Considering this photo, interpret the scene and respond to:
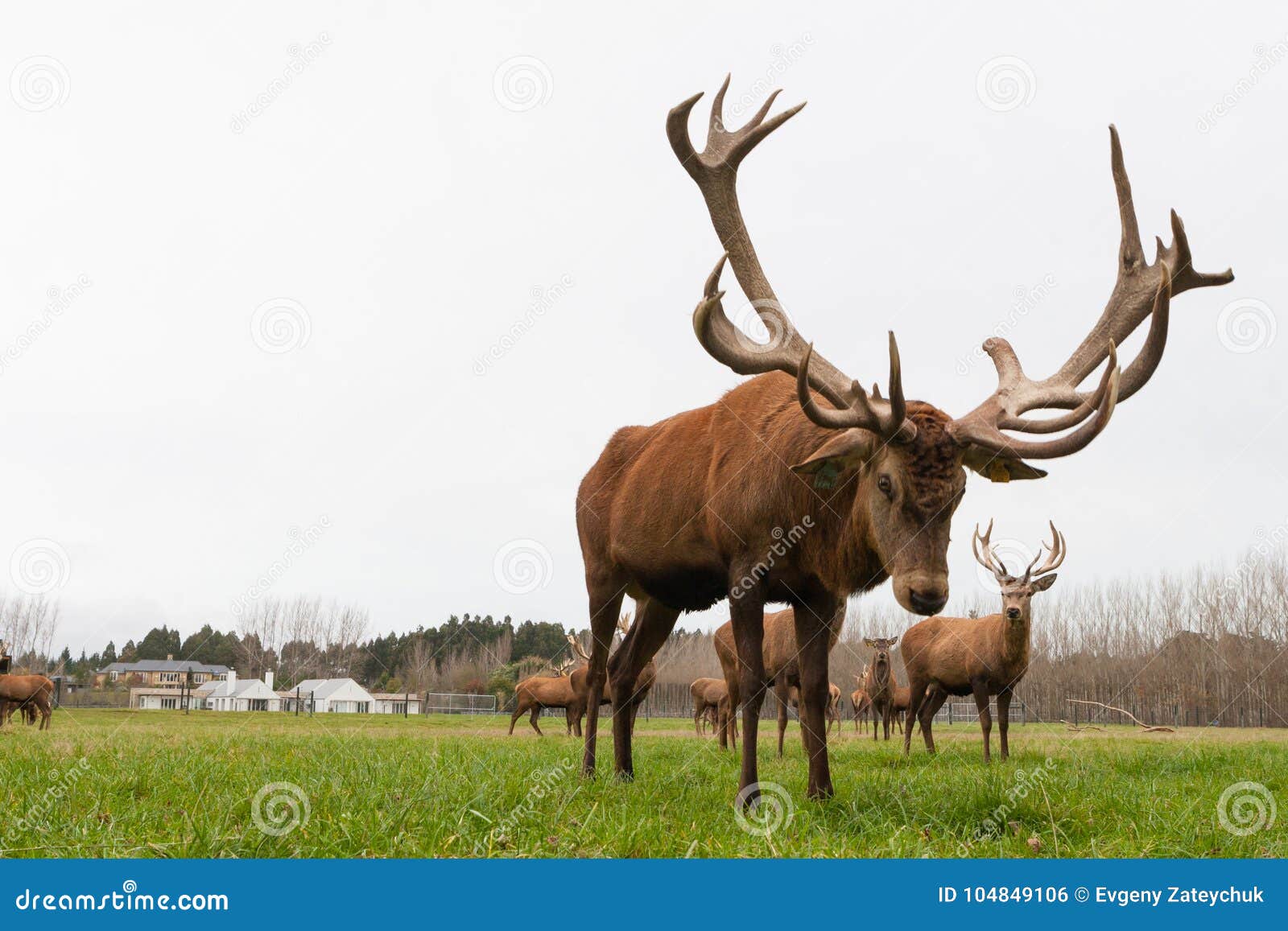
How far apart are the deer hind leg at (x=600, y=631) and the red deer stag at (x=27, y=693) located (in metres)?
17.0

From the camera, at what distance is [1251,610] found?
3631 cm

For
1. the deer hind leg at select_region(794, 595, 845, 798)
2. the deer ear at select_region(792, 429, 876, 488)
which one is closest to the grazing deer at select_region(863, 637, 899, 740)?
the deer hind leg at select_region(794, 595, 845, 798)

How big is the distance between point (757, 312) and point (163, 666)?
9002 cm

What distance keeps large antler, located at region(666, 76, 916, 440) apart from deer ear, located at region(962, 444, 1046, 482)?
0.45 metres

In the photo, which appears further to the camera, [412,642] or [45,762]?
[412,642]

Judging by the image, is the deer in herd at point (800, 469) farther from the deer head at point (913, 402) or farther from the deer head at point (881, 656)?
A: the deer head at point (881, 656)

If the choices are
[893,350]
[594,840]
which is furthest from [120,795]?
[893,350]

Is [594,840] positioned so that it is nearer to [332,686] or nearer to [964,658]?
[964,658]

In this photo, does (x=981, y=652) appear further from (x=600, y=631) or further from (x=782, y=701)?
(x=600, y=631)

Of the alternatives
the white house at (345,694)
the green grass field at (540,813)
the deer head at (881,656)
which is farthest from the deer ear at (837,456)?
the white house at (345,694)

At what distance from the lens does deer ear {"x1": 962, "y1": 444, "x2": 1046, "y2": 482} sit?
16.0ft

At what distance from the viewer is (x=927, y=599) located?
4.41m

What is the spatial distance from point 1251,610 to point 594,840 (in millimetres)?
41067

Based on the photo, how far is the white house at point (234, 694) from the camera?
2677 inches
